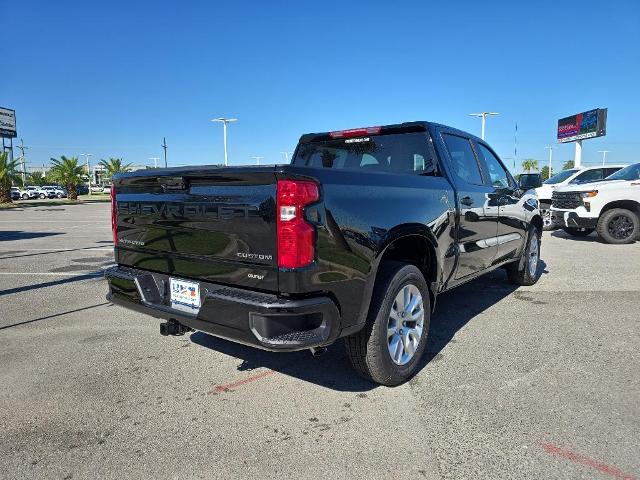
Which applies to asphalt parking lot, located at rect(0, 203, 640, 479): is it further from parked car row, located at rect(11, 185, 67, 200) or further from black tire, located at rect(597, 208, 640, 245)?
parked car row, located at rect(11, 185, 67, 200)

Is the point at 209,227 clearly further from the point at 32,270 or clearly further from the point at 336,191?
the point at 32,270

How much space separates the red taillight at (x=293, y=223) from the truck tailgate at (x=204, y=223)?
5 centimetres

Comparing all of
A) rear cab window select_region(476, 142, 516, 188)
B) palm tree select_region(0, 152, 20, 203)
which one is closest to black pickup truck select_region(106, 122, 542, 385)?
rear cab window select_region(476, 142, 516, 188)

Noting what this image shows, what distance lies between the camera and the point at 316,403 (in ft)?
9.91

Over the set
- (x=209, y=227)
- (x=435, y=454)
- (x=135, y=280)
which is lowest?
(x=435, y=454)

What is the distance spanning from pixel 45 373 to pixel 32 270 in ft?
15.6

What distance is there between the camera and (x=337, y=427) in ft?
8.96

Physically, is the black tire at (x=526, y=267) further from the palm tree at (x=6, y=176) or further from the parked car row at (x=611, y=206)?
the palm tree at (x=6, y=176)

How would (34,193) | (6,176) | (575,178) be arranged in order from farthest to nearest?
(34,193), (6,176), (575,178)

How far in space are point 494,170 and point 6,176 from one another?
3818 centimetres

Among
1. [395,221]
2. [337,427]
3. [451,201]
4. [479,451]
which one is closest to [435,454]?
[479,451]

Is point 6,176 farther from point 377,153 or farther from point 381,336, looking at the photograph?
point 381,336

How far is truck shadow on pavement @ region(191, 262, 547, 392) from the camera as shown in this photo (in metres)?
3.37

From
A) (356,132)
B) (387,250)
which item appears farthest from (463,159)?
(387,250)
